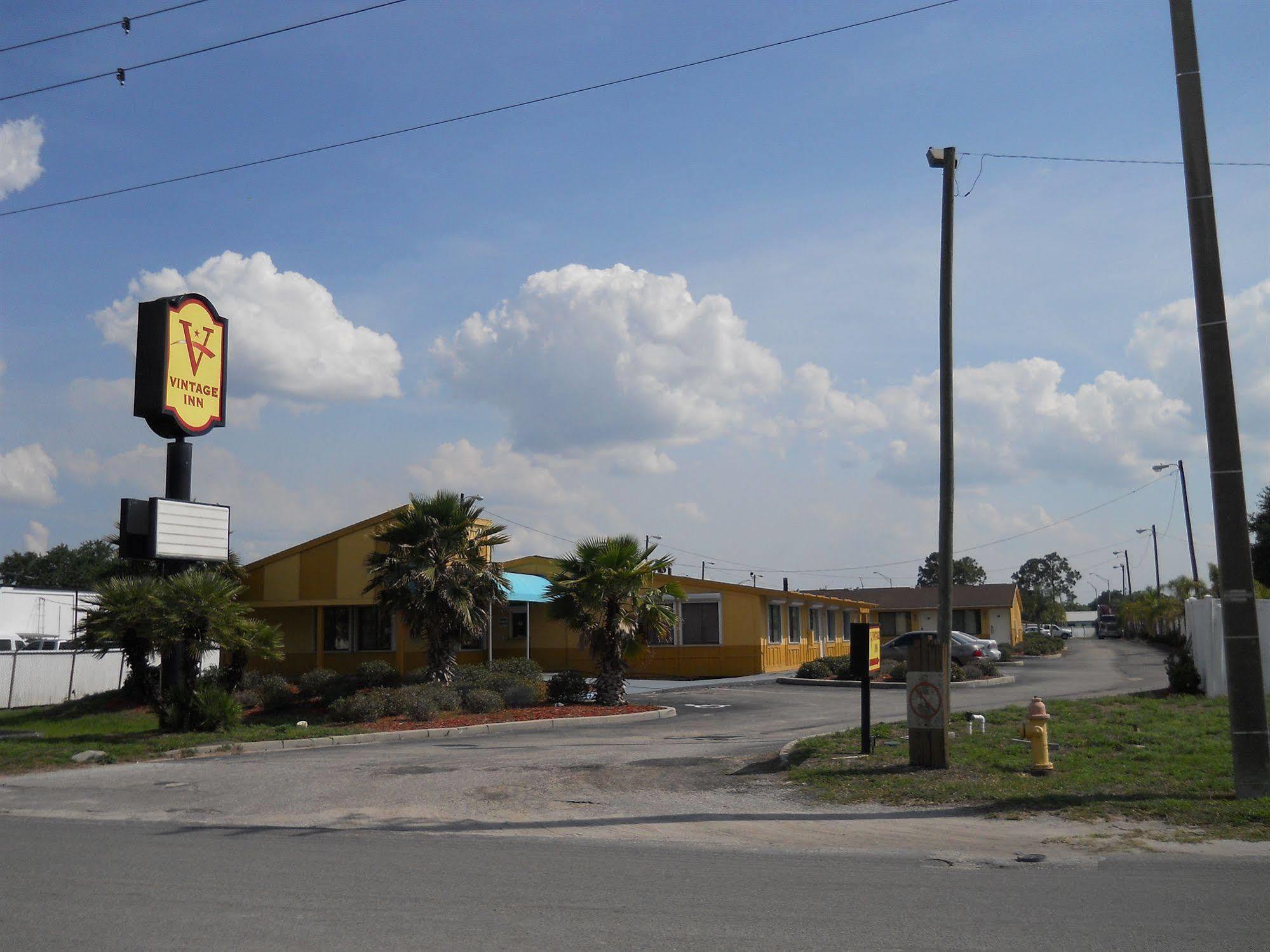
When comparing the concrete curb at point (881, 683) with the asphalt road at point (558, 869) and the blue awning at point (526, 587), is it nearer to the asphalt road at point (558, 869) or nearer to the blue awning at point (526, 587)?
the blue awning at point (526, 587)

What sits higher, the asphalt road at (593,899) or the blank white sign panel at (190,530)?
the blank white sign panel at (190,530)

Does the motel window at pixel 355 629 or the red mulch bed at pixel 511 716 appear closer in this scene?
the red mulch bed at pixel 511 716

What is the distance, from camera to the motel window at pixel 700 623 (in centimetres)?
3547

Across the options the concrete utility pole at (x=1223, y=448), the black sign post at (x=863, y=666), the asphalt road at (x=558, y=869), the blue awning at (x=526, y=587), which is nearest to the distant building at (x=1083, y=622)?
the blue awning at (x=526, y=587)

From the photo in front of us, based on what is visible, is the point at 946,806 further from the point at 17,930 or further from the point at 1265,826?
the point at 17,930

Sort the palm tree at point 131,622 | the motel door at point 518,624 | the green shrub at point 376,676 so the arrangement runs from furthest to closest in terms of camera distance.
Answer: the motel door at point 518,624
the green shrub at point 376,676
the palm tree at point 131,622

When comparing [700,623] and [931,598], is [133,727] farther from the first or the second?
[931,598]

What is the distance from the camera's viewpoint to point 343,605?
107 feet

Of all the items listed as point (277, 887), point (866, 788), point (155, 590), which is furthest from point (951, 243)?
point (155, 590)

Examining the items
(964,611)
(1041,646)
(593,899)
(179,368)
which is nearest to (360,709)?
(179,368)

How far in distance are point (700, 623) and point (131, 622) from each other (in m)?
21.0

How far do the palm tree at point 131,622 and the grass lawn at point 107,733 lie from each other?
3.87ft

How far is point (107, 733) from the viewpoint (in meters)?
19.2

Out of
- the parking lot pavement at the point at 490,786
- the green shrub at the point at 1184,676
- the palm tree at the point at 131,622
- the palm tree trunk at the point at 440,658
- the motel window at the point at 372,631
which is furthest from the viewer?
the motel window at the point at 372,631
